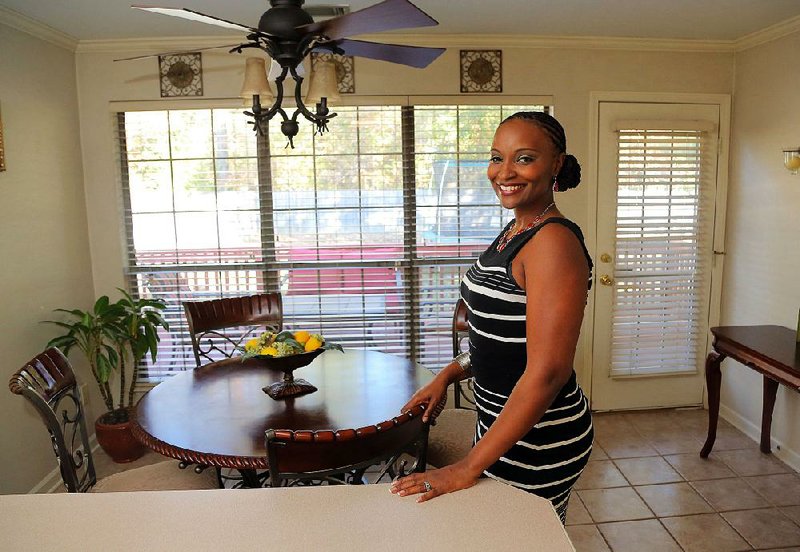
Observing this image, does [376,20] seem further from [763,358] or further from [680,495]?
[680,495]

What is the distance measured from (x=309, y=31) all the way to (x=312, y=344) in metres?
1.11

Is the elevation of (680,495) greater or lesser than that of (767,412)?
lesser

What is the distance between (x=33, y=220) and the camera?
3002 millimetres

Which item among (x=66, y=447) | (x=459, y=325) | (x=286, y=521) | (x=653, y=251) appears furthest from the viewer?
(x=653, y=251)

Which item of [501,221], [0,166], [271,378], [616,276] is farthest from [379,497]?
[616,276]

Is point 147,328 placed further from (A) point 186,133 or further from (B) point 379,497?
(B) point 379,497

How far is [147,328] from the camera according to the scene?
3250 millimetres

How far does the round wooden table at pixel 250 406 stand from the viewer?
1791 millimetres

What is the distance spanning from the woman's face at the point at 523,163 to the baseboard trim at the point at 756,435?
2890 mm

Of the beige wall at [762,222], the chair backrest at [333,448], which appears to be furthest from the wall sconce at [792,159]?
the chair backrest at [333,448]

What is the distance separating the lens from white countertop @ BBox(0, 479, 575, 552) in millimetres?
831

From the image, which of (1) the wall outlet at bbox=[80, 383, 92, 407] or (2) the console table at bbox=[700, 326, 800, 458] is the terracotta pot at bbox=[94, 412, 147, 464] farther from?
(2) the console table at bbox=[700, 326, 800, 458]

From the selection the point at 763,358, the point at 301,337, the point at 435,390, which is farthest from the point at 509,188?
the point at 763,358

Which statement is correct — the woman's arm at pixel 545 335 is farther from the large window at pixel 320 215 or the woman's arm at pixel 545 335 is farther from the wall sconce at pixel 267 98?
the large window at pixel 320 215
